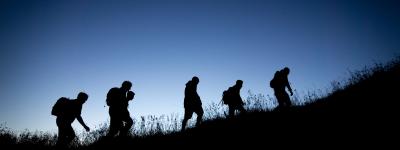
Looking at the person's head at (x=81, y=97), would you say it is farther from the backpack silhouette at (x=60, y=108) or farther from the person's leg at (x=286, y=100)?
the person's leg at (x=286, y=100)

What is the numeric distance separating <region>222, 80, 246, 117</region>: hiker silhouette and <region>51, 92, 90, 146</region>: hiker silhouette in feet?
15.6

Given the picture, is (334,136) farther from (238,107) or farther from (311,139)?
(238,107)

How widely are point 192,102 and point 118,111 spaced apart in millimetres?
2359

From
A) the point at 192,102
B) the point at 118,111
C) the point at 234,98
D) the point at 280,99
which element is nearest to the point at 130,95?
the point at 118,111

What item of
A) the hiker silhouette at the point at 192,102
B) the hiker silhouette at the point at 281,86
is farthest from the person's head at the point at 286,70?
the hiker silhouette at the point at 192,102

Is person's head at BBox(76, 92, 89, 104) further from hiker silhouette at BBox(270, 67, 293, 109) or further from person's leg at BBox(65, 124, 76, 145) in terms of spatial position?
hiker silhouette at BBox(270, 67, 293, 109)

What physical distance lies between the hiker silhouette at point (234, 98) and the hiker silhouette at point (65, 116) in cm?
476

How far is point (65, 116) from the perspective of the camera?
6723 mm

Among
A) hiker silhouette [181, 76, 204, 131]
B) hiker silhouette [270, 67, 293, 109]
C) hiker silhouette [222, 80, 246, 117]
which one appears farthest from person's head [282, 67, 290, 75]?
hiker silhouette [181, 76, 204, 131]

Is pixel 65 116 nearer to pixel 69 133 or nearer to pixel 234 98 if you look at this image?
pixel 69 133

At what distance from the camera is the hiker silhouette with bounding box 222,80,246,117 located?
31.7ft

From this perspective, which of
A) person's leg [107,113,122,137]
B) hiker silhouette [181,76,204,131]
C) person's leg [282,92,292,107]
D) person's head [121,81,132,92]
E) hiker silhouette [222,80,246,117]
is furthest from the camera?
hiker silhouette [222,80,246,117]

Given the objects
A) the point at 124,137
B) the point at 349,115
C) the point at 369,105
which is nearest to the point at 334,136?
the point at 349,115

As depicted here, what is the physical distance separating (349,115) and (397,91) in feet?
7.35
